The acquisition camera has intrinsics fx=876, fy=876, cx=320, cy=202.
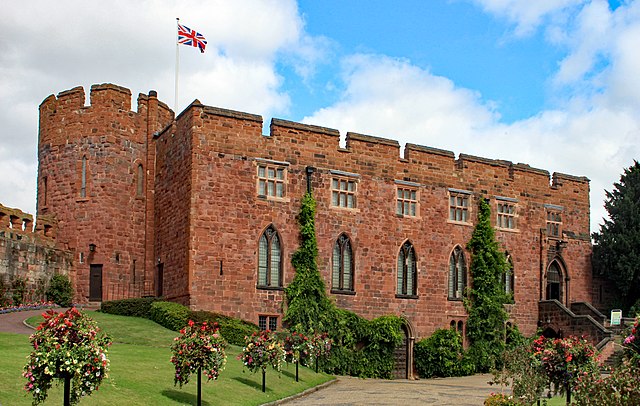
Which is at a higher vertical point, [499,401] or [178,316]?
[178,316]

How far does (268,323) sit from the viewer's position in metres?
35.2

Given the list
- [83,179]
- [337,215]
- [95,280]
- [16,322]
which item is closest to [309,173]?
[337,215]

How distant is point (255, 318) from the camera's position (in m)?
34.9

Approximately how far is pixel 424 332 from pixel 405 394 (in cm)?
1272

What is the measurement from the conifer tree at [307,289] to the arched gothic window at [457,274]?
7341mm

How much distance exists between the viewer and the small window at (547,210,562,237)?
1767 inches

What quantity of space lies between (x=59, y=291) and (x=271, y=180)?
1076 centimetres

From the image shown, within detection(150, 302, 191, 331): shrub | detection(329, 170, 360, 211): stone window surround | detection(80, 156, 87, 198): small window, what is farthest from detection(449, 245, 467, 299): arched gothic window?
detection(80, 156, 87, 198): small window

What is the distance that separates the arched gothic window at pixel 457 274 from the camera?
41000 millimetres

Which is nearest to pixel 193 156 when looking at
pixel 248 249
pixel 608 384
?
pixel 248 249

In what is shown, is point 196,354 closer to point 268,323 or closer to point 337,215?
point 268,323

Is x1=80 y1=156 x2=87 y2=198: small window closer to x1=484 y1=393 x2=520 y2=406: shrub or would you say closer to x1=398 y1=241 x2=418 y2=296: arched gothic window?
x1=398 y1=241 x2=418 y2=296: arched gothic window

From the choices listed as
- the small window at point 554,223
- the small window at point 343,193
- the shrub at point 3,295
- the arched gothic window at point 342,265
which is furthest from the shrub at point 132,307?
the small window at point 554,223

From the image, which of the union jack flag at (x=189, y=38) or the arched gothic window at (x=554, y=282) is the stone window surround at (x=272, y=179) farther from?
the arched gothic window at (x=554, y=282)
